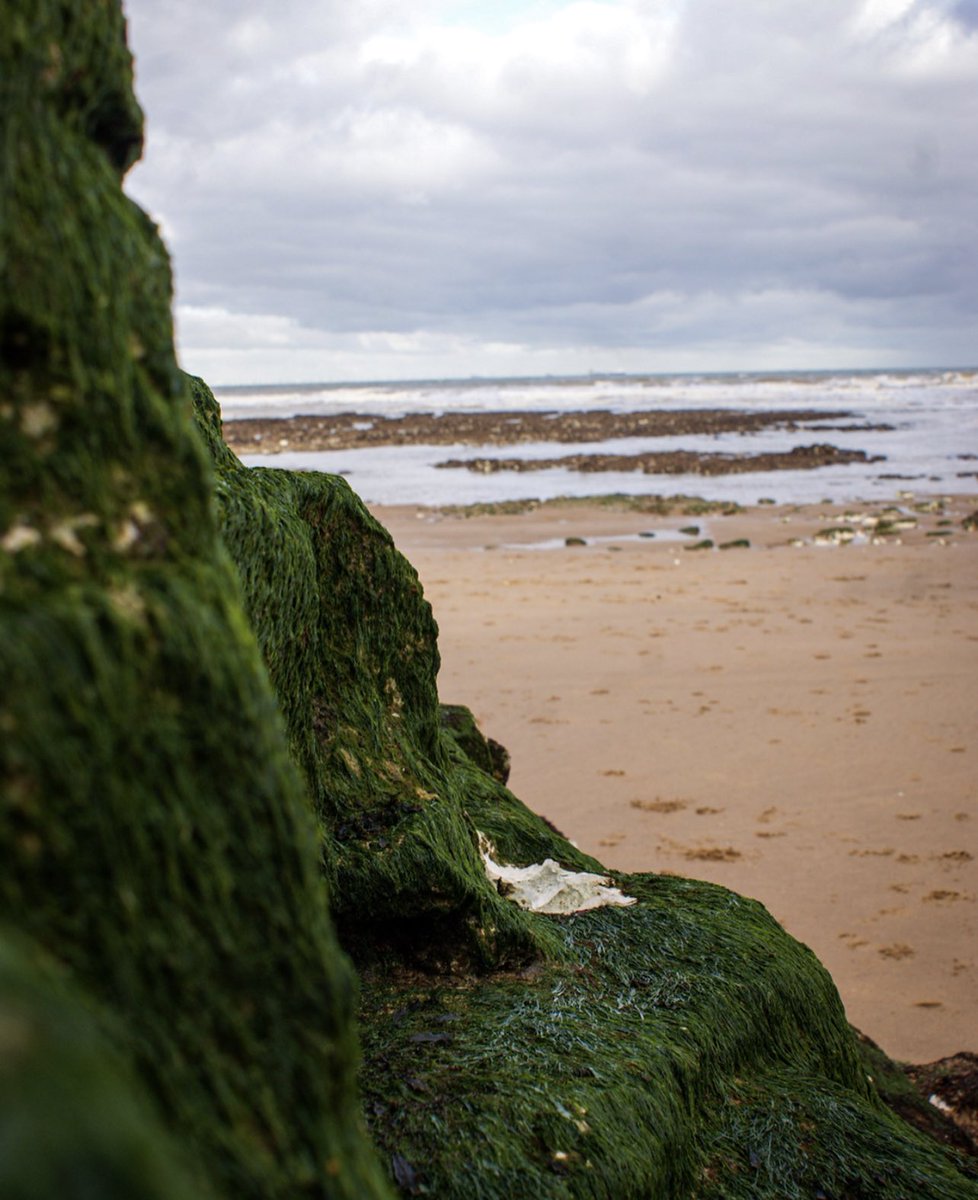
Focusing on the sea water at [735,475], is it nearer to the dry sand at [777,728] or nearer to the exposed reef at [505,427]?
the exposed reef at [505,427]

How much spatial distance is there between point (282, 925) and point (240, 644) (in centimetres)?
40

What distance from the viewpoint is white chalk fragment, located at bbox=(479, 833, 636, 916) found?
378cm

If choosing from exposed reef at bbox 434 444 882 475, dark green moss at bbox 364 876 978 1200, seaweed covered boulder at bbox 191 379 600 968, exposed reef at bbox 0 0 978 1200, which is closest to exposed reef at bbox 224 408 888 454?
exposed reef at bbox 434 444 882 475

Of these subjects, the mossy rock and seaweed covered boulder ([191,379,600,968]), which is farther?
the mossy rock

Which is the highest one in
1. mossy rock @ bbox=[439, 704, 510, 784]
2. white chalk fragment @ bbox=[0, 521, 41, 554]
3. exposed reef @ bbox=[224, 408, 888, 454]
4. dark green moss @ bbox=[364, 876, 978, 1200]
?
exposed reef @ bbox=[224, 408, 888, 454]

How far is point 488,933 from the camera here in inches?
124

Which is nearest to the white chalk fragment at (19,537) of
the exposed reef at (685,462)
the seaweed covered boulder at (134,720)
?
the seaweed covered boulder at (134,720)

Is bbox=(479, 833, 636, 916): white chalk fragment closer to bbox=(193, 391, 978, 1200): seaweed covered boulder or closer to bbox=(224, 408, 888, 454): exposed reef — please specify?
bbox=(193, 391, 978, 1200): seaweed covered boulder

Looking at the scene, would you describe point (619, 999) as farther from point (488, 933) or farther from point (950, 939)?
point (950, 939)

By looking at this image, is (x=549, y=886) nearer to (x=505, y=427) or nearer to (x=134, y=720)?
(x=134, y=720)

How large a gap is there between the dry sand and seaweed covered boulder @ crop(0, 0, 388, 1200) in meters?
4.74

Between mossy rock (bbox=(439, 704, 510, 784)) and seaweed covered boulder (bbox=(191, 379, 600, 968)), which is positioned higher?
seaweed covered boulder (bbox=(191, 379, 600, 968))

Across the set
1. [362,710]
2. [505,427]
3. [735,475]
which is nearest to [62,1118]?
[362,710]

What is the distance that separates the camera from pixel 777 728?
9.02m
